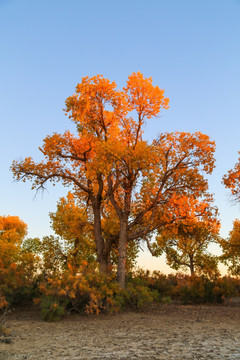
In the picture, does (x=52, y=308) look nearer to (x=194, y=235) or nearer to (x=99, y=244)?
(x=99, y=244)

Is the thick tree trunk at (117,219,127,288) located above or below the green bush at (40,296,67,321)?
above

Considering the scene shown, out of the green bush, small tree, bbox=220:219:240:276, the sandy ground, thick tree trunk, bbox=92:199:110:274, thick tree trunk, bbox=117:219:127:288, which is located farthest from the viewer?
small tree, bbox=220:219:240:276

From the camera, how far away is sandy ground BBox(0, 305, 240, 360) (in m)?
7.71

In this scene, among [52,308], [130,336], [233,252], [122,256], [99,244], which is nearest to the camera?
[130,336]

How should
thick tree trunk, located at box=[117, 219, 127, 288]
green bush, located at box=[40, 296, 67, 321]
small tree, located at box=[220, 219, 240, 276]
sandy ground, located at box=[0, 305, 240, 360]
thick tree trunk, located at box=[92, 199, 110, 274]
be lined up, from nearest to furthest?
1. sandy ground, located at box=[0, 305, 240, 360]
2. green bush, located at box=[40, 296, 67, 321]
3. thick tree trunk, located at box=[117, 219, 127, 288]
4. thick tree trunk, located at box=[92, 199, 110, 274]
5. small tree, located at box=[220, 219, 240, 276]

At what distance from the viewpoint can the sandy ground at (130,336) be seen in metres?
7.71

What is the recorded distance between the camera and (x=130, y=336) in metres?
9.83

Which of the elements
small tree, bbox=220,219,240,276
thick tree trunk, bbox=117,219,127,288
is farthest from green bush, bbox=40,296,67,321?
small tree, bbox=220,219,240,276

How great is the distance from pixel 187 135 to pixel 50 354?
11039 millimetres

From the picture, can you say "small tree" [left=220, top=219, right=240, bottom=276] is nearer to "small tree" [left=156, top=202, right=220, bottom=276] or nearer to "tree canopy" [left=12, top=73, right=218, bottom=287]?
"small tree" [left=156, top=202, right=220, bottom=276]

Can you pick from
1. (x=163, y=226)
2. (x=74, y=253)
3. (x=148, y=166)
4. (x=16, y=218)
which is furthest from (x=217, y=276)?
(x=16, y=218)

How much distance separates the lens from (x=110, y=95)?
675 inches

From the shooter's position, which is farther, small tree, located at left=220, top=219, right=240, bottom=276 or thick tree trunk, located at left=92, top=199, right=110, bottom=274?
small tree, located at left=220, top=219, right=240, bottom=276

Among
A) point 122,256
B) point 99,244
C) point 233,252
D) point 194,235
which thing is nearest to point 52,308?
point 122,256
